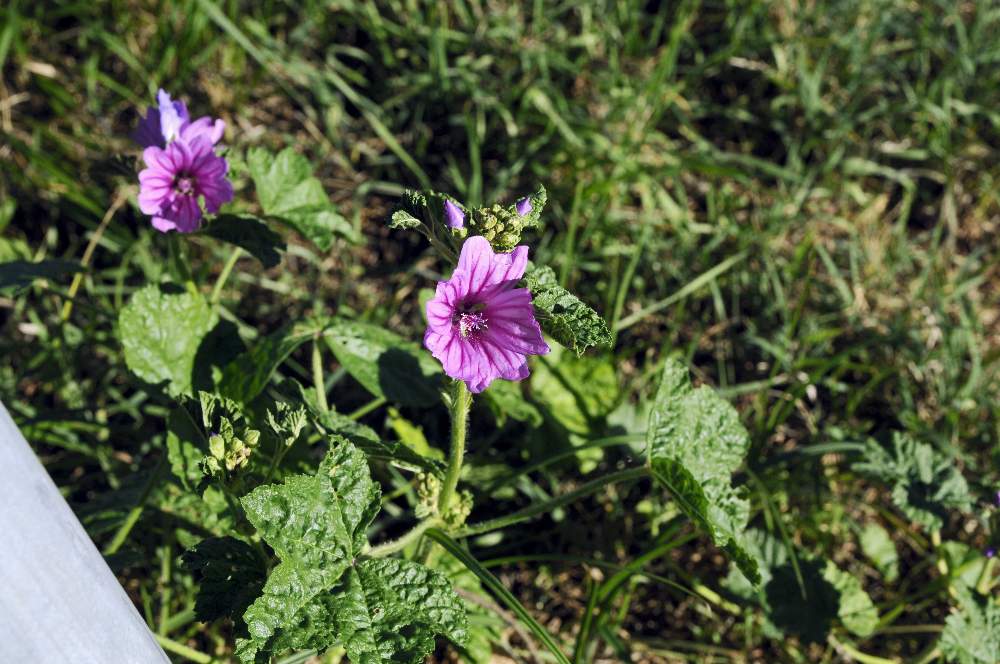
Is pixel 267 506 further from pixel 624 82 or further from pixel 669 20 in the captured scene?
pixel 669 20

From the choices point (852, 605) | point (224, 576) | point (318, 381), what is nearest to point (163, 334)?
point (318, 381)

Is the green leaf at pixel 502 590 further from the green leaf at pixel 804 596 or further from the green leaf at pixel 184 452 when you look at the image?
the green leaf at pixel 804 596

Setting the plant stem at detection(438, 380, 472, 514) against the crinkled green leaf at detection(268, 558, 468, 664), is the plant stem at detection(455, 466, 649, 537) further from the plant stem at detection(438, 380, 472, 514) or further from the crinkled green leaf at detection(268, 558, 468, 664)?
the crinkled green leaf at detection(268, 558, 468, 664)

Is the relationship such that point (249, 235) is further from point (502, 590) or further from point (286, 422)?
point (502, 590)

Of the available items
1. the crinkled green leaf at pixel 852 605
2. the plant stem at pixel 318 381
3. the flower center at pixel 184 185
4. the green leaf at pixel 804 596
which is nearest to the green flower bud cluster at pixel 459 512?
the plant stem at pixel 318 381

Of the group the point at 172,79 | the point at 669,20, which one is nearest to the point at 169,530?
the point at 172,79

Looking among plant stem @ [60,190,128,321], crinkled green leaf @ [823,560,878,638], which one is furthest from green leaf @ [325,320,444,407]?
crinkled green leaf @ [823,560,878,638]
